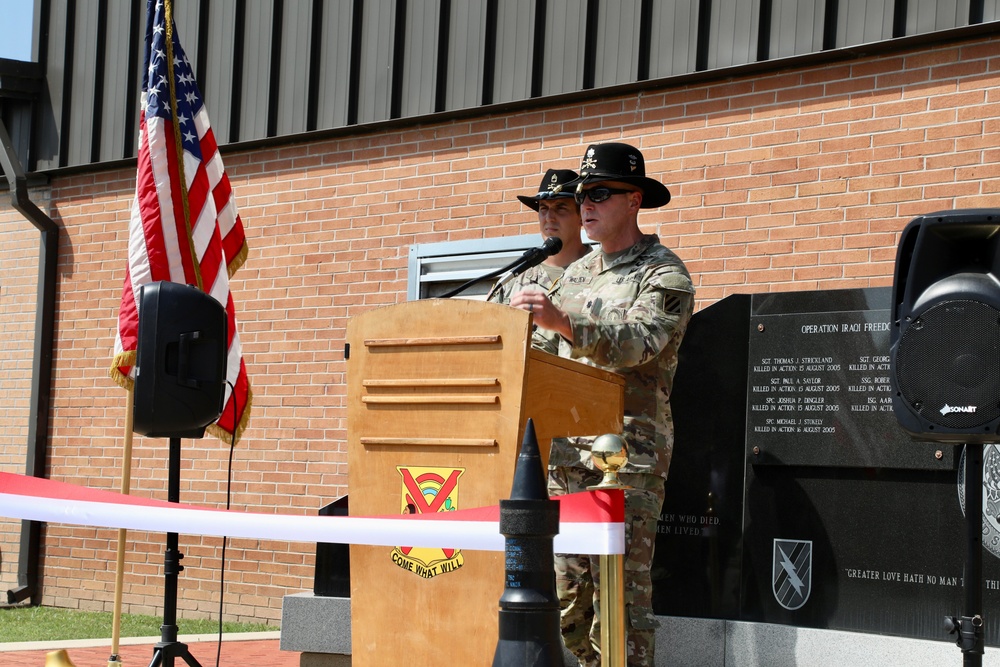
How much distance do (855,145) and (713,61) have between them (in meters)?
1.05

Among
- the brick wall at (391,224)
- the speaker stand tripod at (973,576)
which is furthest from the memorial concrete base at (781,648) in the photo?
the brick wall at (391,224)

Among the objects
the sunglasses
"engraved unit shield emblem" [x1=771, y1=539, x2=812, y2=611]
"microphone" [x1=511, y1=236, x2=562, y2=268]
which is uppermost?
the sunglasses

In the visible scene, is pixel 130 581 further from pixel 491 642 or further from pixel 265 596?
pixel 491 642

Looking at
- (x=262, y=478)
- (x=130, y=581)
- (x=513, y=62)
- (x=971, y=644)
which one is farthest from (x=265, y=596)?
(x=971, y=644)

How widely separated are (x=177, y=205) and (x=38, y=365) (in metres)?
4.97

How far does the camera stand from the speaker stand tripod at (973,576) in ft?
11.0

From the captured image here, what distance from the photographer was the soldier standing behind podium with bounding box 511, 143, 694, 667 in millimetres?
4227

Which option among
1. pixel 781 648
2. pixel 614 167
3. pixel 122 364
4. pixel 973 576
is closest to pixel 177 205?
pixel 122 364

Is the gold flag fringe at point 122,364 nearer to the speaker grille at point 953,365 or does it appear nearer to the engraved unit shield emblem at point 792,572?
the engraved unit shield emblem at point 792,572

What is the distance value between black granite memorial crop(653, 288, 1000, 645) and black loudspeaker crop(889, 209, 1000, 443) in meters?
1.27

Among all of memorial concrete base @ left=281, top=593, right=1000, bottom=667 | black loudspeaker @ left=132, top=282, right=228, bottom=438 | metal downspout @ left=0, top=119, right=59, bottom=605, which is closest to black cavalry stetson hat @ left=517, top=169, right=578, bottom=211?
black loudspeaker @ left=132, top=282, right=228, bottom=438

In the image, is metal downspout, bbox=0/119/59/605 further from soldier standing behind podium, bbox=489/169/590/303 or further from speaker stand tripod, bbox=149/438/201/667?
speaker stand tripod, bbox=149/438/201/667

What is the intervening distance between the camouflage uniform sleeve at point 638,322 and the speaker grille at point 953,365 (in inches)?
34.6

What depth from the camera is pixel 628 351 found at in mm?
4090
